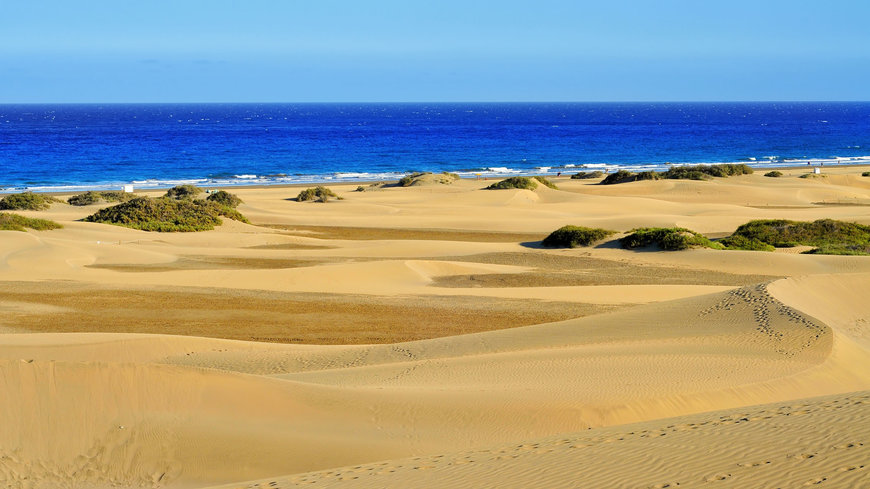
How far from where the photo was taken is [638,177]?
47844mm

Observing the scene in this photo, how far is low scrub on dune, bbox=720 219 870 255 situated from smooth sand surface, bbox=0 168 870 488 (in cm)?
323

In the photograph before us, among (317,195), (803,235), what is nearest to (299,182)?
(317,195)

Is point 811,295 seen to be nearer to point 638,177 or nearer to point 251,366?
point 251,366

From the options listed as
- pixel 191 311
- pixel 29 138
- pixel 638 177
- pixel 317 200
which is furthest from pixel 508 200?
pixel 29 138

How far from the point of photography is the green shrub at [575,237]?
2450 cm

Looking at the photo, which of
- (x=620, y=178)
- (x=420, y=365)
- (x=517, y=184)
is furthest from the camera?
(x=620, y=178)

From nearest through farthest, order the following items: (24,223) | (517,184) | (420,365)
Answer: (420,365) < (24,223) < (517,184)

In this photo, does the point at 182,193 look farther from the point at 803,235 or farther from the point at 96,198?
the point at 803,235

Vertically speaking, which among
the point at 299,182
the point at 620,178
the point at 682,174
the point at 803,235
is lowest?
the point at 299,182

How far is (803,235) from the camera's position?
84.8 ft

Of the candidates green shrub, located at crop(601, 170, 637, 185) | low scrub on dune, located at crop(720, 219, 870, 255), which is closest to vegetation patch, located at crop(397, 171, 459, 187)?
green shrub, located at crop(601, 170, 637, 185)

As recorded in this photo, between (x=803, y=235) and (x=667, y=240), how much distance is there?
5.13m

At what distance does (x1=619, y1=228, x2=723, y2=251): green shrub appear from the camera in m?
23.1

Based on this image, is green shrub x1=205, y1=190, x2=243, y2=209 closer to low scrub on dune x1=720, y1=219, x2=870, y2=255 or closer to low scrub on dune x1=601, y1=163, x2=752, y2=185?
low scrub on dune x1=720, y1=219, x2=870, y2=255
